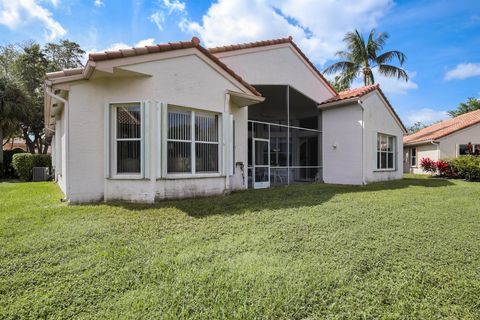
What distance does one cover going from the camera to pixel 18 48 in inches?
1227

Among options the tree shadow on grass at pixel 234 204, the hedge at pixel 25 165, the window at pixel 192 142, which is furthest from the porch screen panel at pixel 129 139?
the hedge at pixel 25 165

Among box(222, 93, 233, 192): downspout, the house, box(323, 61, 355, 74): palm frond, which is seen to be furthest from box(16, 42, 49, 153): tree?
box(323, 61, 355, 74): palm frond

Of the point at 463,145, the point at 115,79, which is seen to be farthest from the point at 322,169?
the point at 463,145

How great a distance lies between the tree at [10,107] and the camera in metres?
20.5

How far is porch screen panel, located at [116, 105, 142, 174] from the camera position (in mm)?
7824

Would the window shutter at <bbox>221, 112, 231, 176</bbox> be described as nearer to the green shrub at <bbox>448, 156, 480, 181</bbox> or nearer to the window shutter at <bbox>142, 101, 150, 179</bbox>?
the window shutter at <bbox>142, 101, 150, 179</bbox>

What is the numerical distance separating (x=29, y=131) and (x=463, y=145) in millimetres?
48327

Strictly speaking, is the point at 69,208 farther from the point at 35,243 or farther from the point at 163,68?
the point at 163,68

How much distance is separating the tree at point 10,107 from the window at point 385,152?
26.9 m

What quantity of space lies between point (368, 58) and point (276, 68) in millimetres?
15608

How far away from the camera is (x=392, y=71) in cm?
2386

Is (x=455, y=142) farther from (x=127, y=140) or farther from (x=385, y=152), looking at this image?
(x=127, y=140)

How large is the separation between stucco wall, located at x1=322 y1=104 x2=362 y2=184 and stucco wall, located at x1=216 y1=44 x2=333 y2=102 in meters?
1.60

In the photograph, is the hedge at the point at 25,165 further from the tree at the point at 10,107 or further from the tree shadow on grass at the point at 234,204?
the tree shadow on grass at the point at 234,204
